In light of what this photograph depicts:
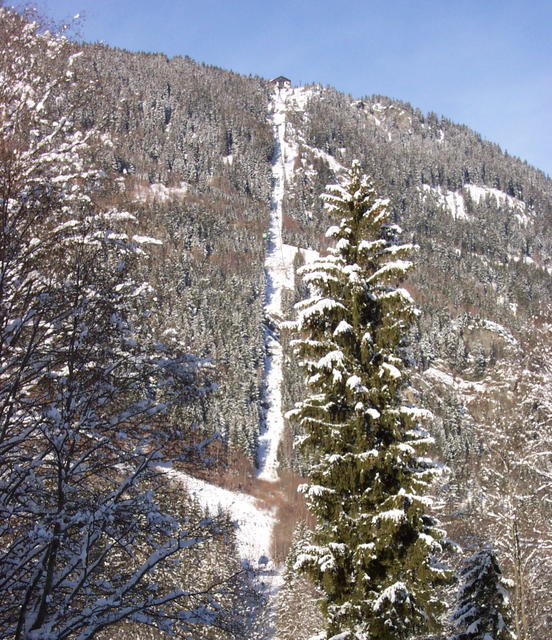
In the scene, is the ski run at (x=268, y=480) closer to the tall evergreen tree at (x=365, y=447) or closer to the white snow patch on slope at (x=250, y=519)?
the white snow patch on slope at (x=250, y=519)

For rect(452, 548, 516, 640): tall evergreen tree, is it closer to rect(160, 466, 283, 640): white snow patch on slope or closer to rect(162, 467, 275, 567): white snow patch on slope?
rect(160, 466, 283, 640): white snow patch on slope

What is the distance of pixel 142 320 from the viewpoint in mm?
7145

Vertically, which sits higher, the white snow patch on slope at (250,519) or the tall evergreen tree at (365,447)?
the tall evergreen tree at (365,447)

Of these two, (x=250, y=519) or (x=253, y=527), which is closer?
(x=253, y=527)

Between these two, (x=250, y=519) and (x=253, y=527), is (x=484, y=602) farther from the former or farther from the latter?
(x=250, y=519)

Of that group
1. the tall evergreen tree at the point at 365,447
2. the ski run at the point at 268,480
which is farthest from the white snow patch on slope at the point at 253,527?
the tall evergreen tree at the point at 365,447

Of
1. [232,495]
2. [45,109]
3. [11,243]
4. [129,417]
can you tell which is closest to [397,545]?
[129,417]

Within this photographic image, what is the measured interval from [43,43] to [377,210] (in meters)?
7.25

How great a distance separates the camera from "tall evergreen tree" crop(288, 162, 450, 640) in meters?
9.81

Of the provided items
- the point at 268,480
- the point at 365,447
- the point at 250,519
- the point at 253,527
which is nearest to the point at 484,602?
the point at 365,447

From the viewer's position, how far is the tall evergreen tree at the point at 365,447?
Result: 9.81 metres

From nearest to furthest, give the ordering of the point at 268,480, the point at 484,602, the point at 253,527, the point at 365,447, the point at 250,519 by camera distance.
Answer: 1. the point at 365,447
2. the point at 484,602
3. the point at 253,527
4. the point at 250,519
5. the point at 268,480

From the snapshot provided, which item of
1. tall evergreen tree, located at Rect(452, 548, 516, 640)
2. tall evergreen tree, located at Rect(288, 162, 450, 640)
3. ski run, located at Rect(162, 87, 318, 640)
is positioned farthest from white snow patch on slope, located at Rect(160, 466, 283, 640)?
tall evergreen tree, located at Rect(288, 162, 450, 640)

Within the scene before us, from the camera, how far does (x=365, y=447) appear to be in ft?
34.0
